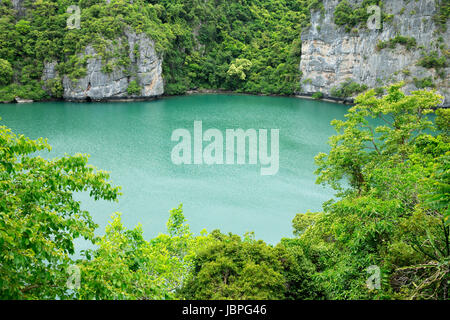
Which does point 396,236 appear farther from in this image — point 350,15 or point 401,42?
point 350,15

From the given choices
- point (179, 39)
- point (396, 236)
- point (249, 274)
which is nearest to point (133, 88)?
point (179, 39)

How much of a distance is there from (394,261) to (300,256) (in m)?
2.09

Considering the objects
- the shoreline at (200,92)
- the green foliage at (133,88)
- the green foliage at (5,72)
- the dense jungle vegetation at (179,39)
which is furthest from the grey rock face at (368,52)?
the green foliage at (5,72)

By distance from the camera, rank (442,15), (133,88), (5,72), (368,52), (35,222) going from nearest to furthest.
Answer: (35,222)
(442,15)
(5,72)
(368,52)
(133,88)

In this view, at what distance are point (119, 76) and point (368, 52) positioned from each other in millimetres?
26498

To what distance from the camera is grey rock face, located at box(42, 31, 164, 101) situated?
115ft

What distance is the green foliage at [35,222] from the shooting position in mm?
3141

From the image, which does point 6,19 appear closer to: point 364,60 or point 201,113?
point 201,113

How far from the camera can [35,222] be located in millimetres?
3480

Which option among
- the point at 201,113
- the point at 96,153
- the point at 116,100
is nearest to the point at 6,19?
the point at 116,100

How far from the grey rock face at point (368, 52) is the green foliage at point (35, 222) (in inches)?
1436

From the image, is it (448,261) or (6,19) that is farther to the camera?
(6,19)

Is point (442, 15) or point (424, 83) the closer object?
point (442, 15)
